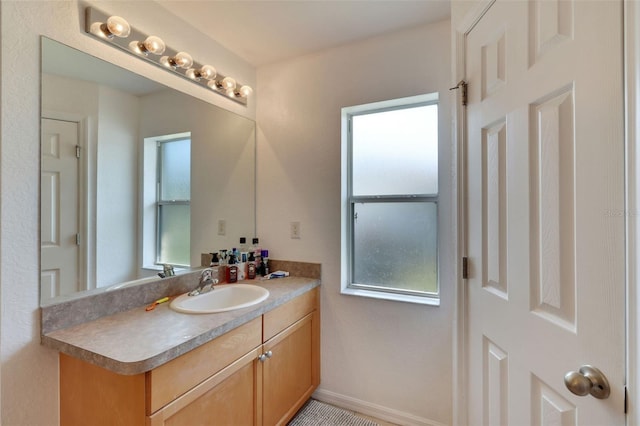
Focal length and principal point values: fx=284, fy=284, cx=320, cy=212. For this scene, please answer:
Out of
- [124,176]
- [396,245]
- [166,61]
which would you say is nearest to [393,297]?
[396,245]

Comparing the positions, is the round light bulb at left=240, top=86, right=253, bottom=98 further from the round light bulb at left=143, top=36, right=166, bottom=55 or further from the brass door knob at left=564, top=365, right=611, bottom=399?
the brass door knob at left=564, top=365, right=611, bottom=399

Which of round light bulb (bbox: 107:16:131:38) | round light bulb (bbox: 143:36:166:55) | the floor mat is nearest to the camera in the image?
round light bulb (bbox: 107:16:131:38)

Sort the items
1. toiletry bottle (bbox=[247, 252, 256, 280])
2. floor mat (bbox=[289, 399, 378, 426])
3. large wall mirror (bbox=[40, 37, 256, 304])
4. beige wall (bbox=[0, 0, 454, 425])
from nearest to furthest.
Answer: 1. beige wall (bbox=[0, 0, 454, 425])
2. large wall mirror (bbox=[40, 37, 256, 304])
3. floor mat (bbox=[289, 399, 378, 426])
4. toiletry bottle (bbox=[247, 252, 256, 280])

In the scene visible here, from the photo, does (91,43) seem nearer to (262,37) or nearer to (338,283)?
(262,37)

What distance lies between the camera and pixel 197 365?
108cm

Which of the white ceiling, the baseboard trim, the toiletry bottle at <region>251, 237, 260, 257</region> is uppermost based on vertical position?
the white ceiling

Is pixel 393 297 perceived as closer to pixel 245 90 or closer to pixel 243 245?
pixel 243 245

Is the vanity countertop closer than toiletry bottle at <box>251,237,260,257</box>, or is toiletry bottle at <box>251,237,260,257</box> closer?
the vanity countertop

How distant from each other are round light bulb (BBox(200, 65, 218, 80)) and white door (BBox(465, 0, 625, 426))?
142 centimetres

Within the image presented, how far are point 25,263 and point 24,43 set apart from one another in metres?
0.80

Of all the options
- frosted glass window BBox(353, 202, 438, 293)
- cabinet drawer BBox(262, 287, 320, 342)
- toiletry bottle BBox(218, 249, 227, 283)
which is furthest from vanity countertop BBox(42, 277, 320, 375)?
frosted glass window BBox(353, 202, 438, 293)

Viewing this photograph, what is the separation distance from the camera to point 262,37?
5.97 feet

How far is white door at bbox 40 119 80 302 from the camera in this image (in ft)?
3.61

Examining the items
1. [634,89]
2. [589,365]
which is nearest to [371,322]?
[589,365]
